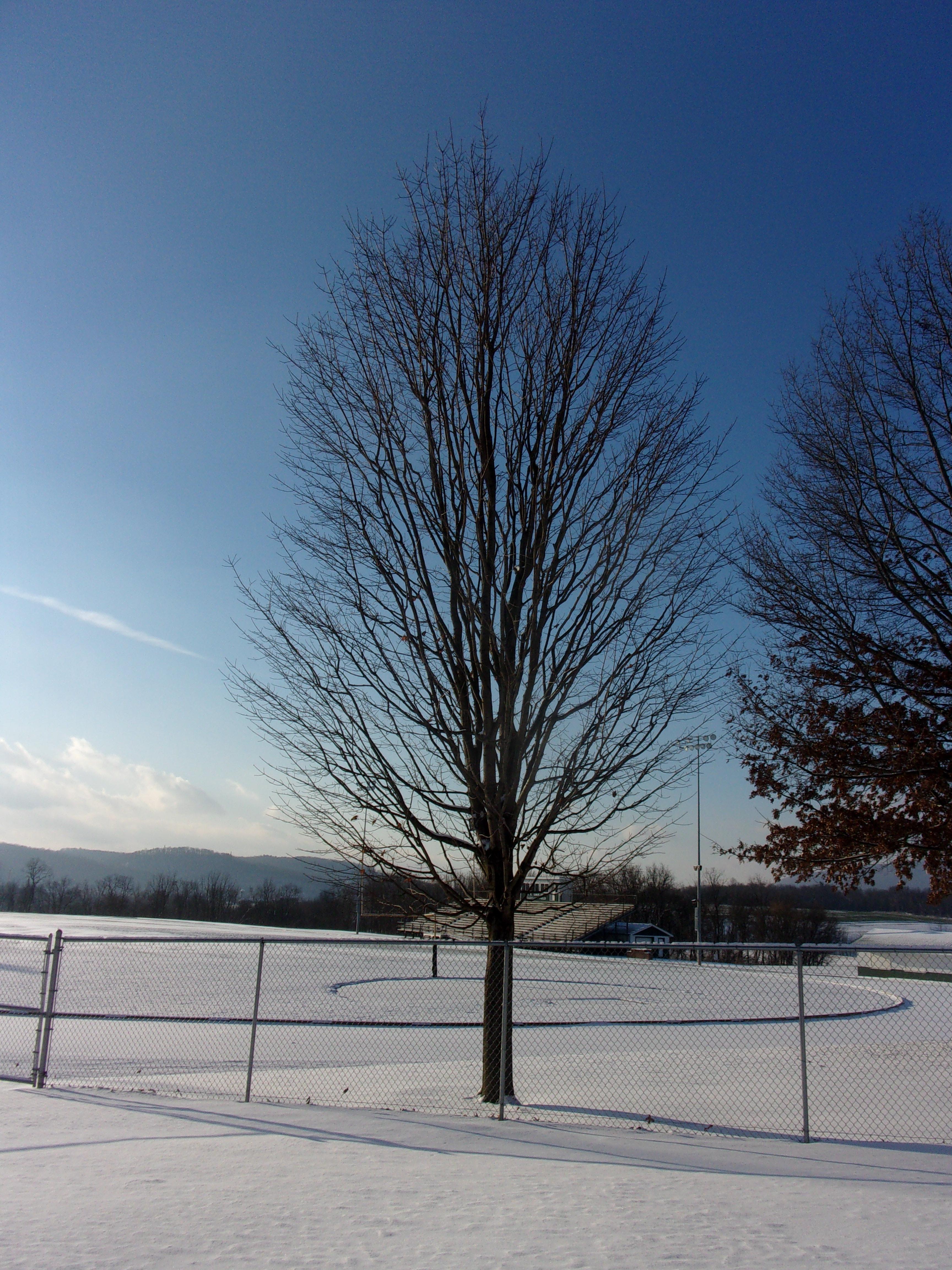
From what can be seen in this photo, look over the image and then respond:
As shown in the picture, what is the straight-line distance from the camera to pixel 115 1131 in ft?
19.4

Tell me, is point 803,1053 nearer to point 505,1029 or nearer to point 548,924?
point 505,1029

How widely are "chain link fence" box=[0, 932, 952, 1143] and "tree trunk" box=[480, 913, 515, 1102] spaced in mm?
26

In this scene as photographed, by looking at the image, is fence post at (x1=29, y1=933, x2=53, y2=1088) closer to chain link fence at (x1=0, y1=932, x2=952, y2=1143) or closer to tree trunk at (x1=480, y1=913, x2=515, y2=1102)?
chain link fence at (x1=0, y1=932, x2=952, y2=1143)

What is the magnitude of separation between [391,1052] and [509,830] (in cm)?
659

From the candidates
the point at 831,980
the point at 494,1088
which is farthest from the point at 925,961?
the point at 494,1088

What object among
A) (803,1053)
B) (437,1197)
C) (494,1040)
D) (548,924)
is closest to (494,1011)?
(494,1040)

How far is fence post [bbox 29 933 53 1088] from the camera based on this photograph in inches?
302

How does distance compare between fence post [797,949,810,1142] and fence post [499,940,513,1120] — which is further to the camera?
fence post [499,940,513,1120]

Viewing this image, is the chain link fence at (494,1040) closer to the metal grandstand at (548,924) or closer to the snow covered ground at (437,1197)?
the metal grandstand at (548,924)

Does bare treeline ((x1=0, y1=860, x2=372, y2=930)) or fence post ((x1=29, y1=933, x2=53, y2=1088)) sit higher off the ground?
fence post ((x1=29, y1=933, x2=53, y2=1088))

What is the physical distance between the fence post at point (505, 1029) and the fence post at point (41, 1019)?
4.07 meters

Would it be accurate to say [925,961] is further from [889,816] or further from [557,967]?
[889,816]

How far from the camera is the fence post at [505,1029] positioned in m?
6.88

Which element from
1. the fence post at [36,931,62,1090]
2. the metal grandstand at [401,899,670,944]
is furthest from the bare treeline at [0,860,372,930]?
the fence post at [36,931,62,1090]
